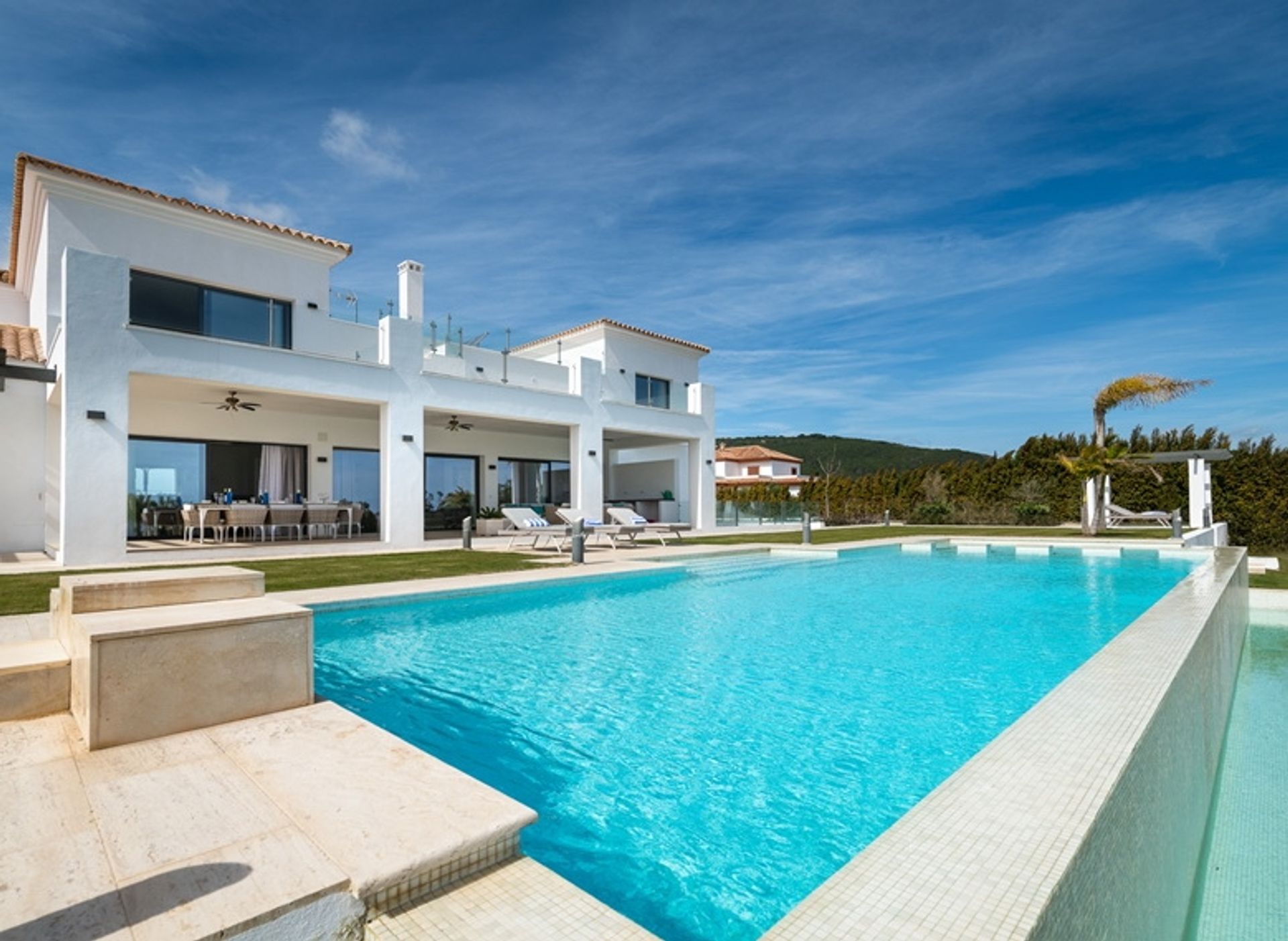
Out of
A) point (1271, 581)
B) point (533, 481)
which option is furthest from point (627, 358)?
point (1271, 581)

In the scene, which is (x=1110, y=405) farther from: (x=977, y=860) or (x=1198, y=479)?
(x=977, y=860)

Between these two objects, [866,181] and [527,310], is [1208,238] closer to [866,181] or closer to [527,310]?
[866,181]

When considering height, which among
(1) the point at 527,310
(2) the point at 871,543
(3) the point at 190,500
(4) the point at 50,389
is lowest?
(2) the point at 871,543

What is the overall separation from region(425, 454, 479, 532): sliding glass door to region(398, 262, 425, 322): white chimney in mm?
5445

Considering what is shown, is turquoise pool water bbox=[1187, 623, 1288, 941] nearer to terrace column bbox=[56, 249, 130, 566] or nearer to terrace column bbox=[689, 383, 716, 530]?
terrace column bbox=[56, 249, 130, 566]

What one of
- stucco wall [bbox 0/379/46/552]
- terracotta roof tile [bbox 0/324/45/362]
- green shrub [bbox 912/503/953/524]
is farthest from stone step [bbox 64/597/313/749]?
green shrub [bbox 912/503/953/524]

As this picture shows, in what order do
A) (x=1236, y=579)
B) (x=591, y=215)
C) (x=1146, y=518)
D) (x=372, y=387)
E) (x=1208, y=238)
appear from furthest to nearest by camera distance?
(x=1146, y=518) → (x=1208, y=238) → (x=591, y=215) → (x=372, y=387) → (x=1236, y=579)

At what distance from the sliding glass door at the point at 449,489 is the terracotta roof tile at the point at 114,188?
714cm

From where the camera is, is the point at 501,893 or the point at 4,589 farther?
the point at 4,589

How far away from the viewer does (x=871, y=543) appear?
657 inches

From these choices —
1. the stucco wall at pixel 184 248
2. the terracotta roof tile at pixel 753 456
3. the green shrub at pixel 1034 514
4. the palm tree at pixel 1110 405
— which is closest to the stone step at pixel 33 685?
the stucco wall at pixel 184 248

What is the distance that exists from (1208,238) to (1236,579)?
582 inches

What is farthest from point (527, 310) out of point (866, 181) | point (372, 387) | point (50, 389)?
point (50, 389)

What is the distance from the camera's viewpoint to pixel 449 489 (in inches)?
831
